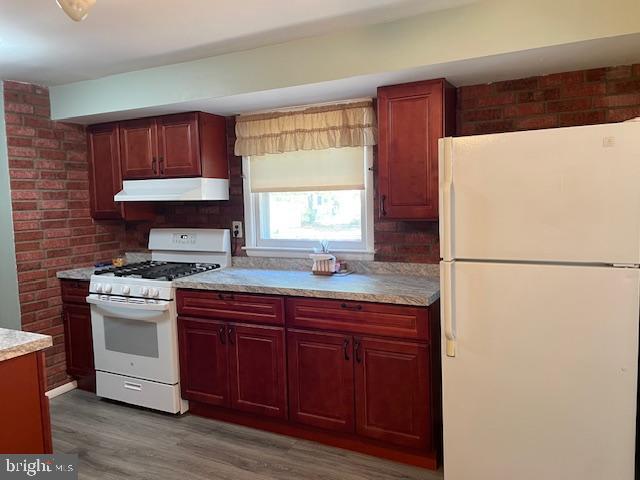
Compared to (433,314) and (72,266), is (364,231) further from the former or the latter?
(72,266)

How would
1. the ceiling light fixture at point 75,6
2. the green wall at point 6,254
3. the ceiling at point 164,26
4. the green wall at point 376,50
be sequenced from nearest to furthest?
1. the ceiling light fixture at point 75,6
2. the green wall at point 376,50
3. the ceiling at point 164,26
4. the green wall at point 6,254

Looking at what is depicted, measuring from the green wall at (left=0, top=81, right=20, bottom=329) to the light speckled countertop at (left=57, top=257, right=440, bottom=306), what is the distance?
0.34 metres

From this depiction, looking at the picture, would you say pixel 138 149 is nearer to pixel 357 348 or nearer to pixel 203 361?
pixel 203 361

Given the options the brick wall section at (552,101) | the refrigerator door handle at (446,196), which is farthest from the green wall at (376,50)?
the refrigerator door handle at (446,196)

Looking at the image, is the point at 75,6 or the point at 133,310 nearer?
the point at 75,6

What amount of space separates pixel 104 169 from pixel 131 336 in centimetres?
139

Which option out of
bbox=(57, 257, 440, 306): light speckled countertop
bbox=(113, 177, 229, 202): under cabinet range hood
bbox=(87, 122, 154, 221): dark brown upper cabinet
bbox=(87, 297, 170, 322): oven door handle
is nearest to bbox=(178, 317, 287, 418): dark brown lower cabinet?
bbox=(87, 297, 170, 322): oven door handle

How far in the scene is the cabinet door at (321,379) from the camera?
277cm

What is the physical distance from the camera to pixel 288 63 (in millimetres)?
2785

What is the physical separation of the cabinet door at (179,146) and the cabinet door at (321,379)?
4.74 ft

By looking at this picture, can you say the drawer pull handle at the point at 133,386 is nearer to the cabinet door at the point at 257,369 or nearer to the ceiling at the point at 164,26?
the cabinet door at the point at 257,369

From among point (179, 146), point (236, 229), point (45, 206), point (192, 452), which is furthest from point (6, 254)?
point (192, 452)

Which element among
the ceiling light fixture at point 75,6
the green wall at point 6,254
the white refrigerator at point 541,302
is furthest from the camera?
the green wall at point 6,254

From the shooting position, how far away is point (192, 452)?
286 cm
